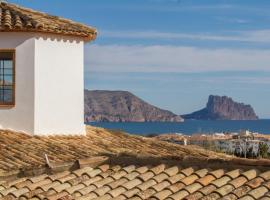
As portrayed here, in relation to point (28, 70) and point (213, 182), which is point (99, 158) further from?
point (28, 70)

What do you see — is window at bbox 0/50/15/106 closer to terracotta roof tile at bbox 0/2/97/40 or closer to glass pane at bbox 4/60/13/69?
glass pane at bbox 4/60/13/69

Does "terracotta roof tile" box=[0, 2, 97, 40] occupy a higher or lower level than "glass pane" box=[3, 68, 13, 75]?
higher

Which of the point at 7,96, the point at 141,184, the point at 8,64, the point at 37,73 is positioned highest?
the point at 8,64

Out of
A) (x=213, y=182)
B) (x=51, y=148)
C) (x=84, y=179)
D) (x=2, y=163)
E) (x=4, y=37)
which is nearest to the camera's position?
(x=213, y=182)

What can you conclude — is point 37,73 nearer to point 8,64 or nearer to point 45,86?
point 45,86

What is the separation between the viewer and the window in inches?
620

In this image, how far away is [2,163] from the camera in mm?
12203

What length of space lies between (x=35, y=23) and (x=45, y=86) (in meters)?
1.67

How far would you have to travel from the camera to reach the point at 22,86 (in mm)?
15727

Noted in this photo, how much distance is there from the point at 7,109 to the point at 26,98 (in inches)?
21.9

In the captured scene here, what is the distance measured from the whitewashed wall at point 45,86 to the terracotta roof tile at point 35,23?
9.4 inches

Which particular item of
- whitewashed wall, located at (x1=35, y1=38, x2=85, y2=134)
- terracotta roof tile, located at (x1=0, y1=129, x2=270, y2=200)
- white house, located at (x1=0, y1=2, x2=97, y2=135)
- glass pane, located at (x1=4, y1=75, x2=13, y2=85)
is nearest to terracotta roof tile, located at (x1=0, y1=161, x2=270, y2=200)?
terracotta roof tile, located at (x1=0, y1=129, x2=270, y2=200)

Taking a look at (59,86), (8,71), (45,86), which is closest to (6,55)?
(8,71)

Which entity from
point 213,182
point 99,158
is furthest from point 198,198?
point 99,158
